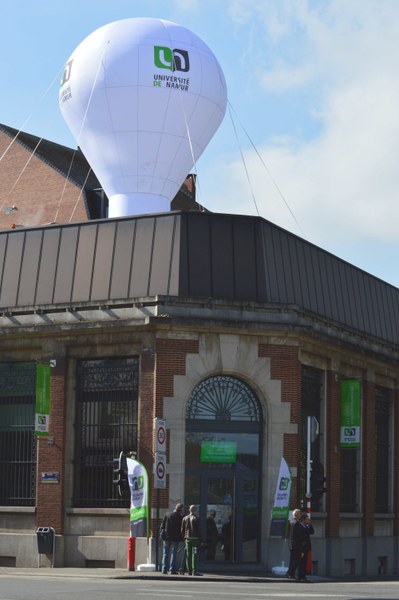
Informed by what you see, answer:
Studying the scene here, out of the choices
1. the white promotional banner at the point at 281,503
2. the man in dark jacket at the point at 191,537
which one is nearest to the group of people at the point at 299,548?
the man in dark jacket at the point at 191,537

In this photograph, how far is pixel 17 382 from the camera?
35344mm

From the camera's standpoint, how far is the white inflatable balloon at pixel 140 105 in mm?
38781

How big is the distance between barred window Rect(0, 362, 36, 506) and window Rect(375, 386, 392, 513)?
12305mm

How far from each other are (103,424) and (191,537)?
5416 mm

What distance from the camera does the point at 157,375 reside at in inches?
1282

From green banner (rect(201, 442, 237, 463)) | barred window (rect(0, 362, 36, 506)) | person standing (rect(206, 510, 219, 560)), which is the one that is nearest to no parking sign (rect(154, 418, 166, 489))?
green banner (rect(201, 442, 237, 463))

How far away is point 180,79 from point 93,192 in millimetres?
13494

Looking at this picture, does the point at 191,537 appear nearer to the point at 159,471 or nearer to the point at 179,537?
the point at 179,537

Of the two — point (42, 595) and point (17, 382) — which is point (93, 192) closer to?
point (17, 382)

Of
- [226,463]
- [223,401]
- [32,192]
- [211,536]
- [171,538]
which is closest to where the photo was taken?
[171,538]

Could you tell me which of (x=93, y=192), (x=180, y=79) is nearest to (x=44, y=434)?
(x=180, y=79)

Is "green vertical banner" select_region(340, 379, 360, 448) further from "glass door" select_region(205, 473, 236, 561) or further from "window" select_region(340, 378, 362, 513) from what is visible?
"glass door" select_region(205, 473, 236, 561)

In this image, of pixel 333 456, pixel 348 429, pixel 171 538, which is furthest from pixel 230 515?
pixel 348 429

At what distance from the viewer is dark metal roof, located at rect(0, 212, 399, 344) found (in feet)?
111
